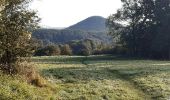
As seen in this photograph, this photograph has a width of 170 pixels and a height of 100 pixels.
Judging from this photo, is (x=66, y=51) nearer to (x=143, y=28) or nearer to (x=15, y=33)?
(x=143, y=28)

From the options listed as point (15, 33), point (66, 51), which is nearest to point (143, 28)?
point (66, 51)

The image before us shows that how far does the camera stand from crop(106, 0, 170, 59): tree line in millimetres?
94500

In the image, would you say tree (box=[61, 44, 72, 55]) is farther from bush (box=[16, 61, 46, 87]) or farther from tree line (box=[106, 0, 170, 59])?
bush (box=[16, 61, 46, 87])

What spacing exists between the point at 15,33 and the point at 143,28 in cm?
7483

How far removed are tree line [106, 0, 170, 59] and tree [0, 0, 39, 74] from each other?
66.4m

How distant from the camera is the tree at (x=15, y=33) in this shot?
2760 cm

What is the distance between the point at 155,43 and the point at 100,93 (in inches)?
2685

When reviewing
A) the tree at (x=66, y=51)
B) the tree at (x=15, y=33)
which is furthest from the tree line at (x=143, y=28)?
the tree at (x=15, y=33)

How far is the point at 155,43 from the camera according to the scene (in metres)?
94.8

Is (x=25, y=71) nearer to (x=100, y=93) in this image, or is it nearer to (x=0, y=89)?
(x=100, y=93)

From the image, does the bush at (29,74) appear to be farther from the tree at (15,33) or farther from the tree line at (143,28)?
the tree line at (143,28)

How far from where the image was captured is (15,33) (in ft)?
93.4

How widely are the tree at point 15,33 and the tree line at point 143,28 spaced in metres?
66.4

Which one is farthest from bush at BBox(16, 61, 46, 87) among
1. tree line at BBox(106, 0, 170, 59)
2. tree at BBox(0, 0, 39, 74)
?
tree line at BBox(106, 0, 170, 59)
